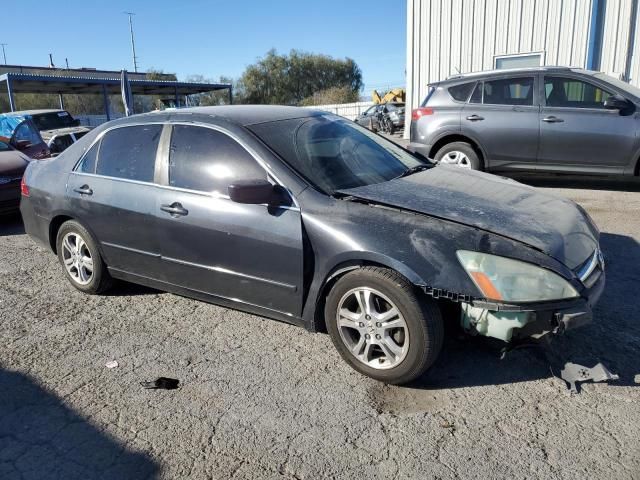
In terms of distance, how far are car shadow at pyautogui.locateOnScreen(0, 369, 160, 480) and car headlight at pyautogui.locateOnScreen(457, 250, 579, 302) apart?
1.85 metres

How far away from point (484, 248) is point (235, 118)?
201 cm

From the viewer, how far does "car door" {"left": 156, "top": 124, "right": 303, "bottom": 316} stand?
10.6ft

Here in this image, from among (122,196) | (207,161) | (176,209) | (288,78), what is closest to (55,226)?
(122,196)

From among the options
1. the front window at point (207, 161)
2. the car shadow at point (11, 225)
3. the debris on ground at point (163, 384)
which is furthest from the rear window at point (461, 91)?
the car shadow at point (11, 225)

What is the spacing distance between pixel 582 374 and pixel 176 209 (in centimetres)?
279

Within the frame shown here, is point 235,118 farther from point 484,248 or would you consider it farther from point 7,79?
point 7,79

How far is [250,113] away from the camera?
390 cm

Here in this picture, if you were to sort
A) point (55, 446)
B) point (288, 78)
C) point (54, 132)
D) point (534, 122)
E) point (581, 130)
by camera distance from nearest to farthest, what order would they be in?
1. point (55, 446)
2. point (581, 130)
3. point (534, 122)
4. point (54, 132)
5. point (288, 78)

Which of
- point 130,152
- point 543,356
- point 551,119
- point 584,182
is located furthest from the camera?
point 584,182

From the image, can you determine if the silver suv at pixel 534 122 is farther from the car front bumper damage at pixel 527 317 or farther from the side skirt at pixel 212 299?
the car front bumper damage at pixel 527 317

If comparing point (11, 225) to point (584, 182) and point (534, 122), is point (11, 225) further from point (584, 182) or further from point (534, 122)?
point (584, 182)

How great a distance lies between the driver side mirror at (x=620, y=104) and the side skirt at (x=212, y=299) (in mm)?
5883

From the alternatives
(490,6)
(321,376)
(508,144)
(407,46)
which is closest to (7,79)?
(407,46)

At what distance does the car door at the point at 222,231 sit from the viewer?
3227mm
